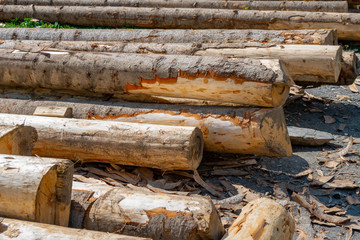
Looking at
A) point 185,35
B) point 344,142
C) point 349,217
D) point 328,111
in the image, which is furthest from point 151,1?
point 349,217

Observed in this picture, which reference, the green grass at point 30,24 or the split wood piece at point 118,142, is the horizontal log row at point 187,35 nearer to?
the split wood piece at point 118,142

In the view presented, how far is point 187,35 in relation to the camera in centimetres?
656

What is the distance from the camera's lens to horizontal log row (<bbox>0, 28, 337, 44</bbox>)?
20.2ft

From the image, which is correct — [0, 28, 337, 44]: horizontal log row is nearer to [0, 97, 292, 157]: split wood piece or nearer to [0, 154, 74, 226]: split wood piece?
[0, 97, 292, 157]: split wood piece

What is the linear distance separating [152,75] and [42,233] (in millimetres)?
2763

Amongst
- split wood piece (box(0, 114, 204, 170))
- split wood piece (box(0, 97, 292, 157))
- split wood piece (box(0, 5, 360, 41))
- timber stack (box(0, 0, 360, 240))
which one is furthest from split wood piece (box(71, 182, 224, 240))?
split wood piece (box(0, 5, 360, 41))

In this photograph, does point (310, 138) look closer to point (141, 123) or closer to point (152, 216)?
point (141, 123)

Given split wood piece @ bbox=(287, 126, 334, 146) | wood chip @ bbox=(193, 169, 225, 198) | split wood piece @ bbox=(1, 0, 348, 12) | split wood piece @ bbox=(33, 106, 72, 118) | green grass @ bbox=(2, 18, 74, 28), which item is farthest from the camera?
green grass @ bbox=(2, 18, 74, 28)

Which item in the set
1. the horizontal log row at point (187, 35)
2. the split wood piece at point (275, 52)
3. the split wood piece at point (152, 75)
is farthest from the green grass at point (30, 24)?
the split wood piece at point (152, 75)

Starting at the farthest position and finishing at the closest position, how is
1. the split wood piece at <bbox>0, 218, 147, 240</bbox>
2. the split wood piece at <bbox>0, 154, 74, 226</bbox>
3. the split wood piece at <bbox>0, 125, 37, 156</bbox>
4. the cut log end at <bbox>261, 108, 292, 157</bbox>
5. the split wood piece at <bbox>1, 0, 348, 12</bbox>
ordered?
the split wood piece at <bbox>1, 0, 348, 12</bbox>
the cut log end at <bbox>261, 108, 292, 157</bbox>
the split wood piece at <bbox>0, 125, 37, 156</bbox>
the split wood piece at <bbox>0, 154, 74, 226</bbox>
the split wood piece at <bbox>0, 218, 147, 240</bbox>

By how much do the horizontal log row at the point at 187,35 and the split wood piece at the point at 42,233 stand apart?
393 centimetres

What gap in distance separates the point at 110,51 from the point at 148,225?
3373 millimetres

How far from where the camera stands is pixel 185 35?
6574mm

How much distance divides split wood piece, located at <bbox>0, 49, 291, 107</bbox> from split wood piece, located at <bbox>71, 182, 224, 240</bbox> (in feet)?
6.33
